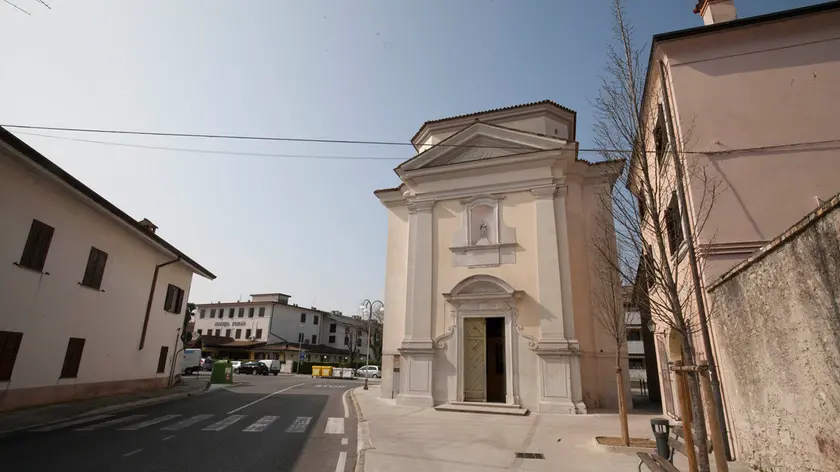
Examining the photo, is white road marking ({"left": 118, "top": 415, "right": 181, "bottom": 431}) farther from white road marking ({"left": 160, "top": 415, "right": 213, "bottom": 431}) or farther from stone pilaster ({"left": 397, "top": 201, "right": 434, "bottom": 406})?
stone pilaster ({"left": 397, "top": 201, "right": 434, "bottom": 406})

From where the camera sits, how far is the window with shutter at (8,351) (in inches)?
467

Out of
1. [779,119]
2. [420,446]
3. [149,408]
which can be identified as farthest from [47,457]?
[779,119]

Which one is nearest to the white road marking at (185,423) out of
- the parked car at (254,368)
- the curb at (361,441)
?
the curb at (361,441)

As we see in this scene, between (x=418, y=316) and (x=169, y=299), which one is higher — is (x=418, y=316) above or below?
below

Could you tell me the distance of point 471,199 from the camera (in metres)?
17.8

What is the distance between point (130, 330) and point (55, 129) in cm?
1178

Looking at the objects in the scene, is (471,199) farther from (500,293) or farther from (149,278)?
(149,278)

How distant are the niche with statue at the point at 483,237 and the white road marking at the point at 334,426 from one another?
757cm

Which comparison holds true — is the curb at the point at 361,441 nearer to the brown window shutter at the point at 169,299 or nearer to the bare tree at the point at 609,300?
the bare tree at the point at 609,300

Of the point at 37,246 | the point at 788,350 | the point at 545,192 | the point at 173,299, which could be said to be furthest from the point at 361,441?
the point at 173,299

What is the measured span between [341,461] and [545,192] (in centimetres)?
1270

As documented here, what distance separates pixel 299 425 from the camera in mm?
11078

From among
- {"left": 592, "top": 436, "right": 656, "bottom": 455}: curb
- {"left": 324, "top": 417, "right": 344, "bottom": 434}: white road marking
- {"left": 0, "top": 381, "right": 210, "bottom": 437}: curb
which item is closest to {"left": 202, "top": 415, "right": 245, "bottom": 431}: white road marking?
{"left": 324, "top": 417, "right": 344, "bottom": 434}: white road marking

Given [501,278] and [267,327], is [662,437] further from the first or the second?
[267,327]
